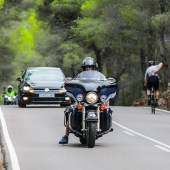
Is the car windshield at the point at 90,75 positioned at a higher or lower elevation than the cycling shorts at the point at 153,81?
lower

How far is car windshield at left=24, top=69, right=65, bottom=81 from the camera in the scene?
1224 inches

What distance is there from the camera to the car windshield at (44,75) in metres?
31.1

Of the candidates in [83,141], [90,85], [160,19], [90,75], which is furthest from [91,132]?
[160,19]

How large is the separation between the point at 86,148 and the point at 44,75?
17138mm

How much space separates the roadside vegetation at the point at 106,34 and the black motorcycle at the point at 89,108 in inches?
683

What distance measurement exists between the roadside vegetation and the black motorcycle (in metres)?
17.4

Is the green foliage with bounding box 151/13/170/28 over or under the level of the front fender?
over

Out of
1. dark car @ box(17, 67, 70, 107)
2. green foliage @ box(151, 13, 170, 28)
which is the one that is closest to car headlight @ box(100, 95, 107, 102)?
dark car @ box(17, 67, 70, 107)

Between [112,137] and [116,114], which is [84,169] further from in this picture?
[116,114]

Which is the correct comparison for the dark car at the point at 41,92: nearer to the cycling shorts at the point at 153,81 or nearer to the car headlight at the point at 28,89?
the car headlight at the point at 28,89

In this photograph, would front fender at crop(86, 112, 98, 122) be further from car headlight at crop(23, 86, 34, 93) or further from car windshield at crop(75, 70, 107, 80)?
car headlight at crop(23, 86, 34, 93)

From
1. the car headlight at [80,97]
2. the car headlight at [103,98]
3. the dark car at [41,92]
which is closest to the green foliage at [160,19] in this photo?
the dark car at [41,92]

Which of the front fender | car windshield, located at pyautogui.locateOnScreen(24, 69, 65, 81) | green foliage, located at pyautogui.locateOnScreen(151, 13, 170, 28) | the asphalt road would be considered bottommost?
the asphalt road

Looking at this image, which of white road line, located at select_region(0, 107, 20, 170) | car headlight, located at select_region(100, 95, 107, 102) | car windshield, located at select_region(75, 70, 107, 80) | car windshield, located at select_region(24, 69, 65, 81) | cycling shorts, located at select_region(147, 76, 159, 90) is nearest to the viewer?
A: white road line, located at select_region(0, 107, 20, 170)
